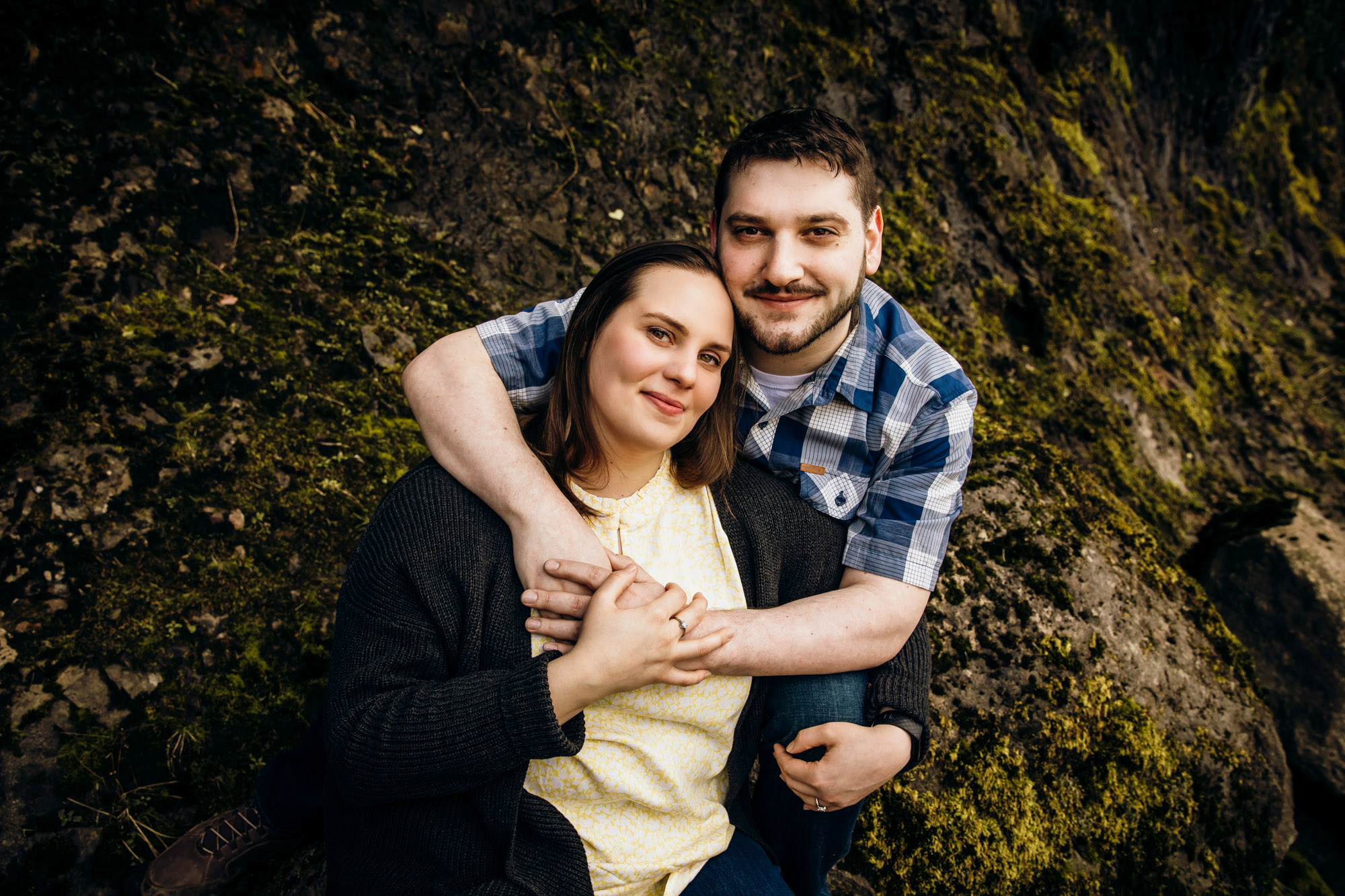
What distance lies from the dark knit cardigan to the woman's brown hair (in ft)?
0.98

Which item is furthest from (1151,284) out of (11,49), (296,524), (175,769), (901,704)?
(11,49)

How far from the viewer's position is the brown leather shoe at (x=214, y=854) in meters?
2.15

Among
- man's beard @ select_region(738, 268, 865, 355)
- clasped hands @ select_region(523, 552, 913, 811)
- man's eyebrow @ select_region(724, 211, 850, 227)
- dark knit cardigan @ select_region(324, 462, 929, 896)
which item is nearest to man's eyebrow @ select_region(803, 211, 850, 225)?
man's eyebrow @ select_region(724, 211, 850, 227)

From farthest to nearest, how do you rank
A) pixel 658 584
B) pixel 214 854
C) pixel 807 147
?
pixel 807 147 → pixel 214 854 → pixel 658 584

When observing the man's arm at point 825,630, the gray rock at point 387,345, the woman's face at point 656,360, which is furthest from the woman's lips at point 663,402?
the gray rock at point 387,345

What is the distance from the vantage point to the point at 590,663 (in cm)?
166

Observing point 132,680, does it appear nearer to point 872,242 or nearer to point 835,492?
point 835,492

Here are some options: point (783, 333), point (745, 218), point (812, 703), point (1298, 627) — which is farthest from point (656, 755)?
point (1298, 627)

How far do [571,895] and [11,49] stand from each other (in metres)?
3.96

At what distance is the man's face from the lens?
7.44 ft

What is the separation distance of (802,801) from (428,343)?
257 centimetres

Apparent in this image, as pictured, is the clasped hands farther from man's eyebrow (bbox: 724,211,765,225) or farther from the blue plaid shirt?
man's eyebrow (bbox: 724,211,765,225)

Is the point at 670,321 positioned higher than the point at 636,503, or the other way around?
the point at 670,321

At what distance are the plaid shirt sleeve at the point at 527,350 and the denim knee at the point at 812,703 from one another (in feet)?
4.17
